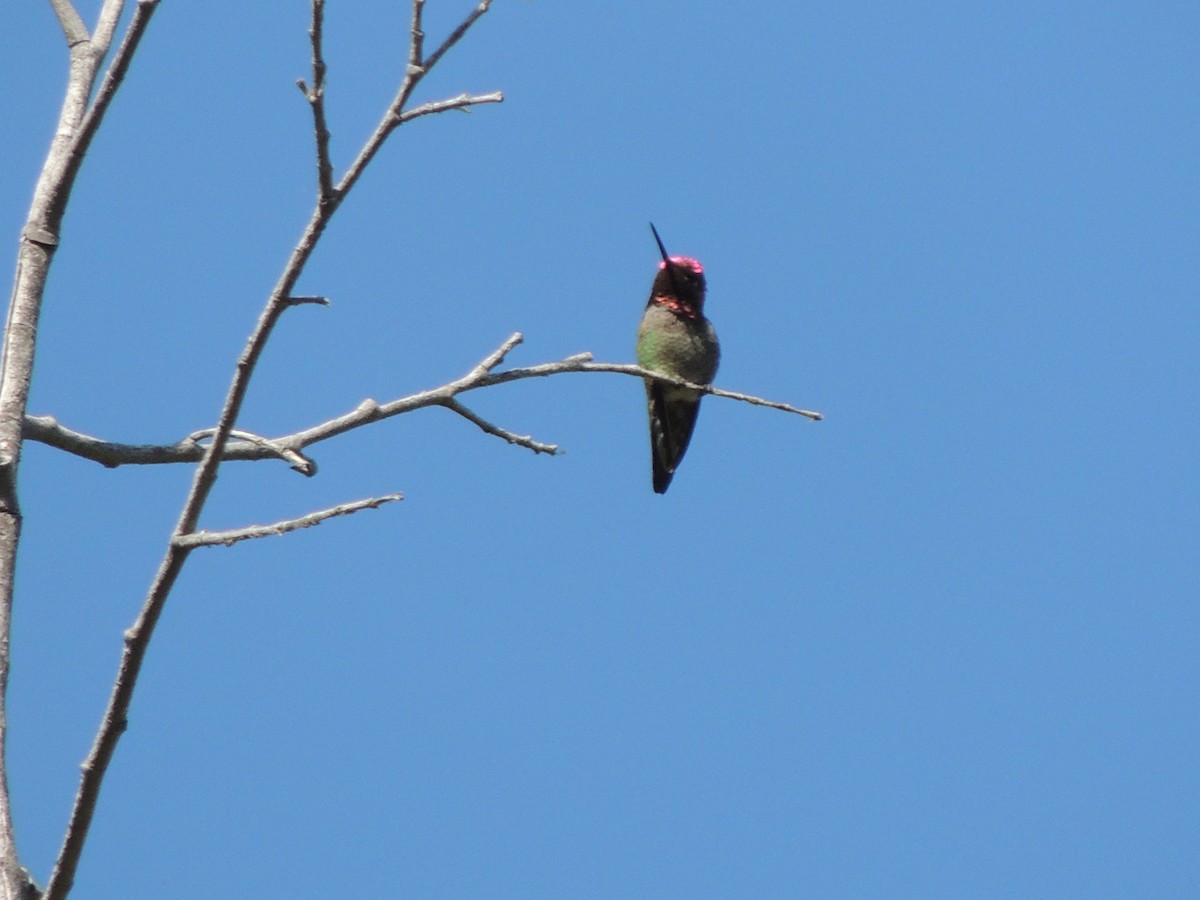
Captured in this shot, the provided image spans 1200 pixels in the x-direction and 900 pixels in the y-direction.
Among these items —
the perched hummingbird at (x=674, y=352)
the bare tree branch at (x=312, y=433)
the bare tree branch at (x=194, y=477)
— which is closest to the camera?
Result: the bare tree branch at (x=194, y=477)

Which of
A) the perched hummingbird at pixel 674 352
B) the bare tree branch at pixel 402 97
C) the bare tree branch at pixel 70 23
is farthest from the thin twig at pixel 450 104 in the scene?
the perched hummingbird at pixel 674 352

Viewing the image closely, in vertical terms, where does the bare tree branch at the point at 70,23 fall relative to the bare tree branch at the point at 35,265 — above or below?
above

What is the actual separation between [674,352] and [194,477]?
15.6 ft

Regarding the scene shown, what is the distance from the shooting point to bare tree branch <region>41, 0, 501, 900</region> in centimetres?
269

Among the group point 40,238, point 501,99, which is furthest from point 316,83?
point 40,238

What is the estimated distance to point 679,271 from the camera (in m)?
7.66

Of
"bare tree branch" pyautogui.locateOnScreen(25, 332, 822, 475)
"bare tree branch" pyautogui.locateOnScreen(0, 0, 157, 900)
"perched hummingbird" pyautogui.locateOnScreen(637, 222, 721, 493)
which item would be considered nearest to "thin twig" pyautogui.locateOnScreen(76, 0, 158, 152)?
"bare tree branch" pyautogui.locateOnScreen(0, 0, 157, 900)

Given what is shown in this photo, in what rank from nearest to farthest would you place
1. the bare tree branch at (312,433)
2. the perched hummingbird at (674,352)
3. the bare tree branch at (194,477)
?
the bare tree branch at (194,477)
the bare tree branch at (312,433)
the perched hummingbird at (674,352)

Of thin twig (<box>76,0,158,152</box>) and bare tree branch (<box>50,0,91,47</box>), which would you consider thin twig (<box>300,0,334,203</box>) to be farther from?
bare tree branch (<box>50,0,91,47</box>)

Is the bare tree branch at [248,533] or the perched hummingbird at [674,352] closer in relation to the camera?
the bare tree branch at [248,533]

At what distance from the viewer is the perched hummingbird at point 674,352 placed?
7.43 meters

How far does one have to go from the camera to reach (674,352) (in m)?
7.41

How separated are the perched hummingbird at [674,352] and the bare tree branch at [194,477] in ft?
14.4

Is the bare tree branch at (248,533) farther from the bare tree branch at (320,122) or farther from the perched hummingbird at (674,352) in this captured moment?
the perched hummingbird at (674,352)
